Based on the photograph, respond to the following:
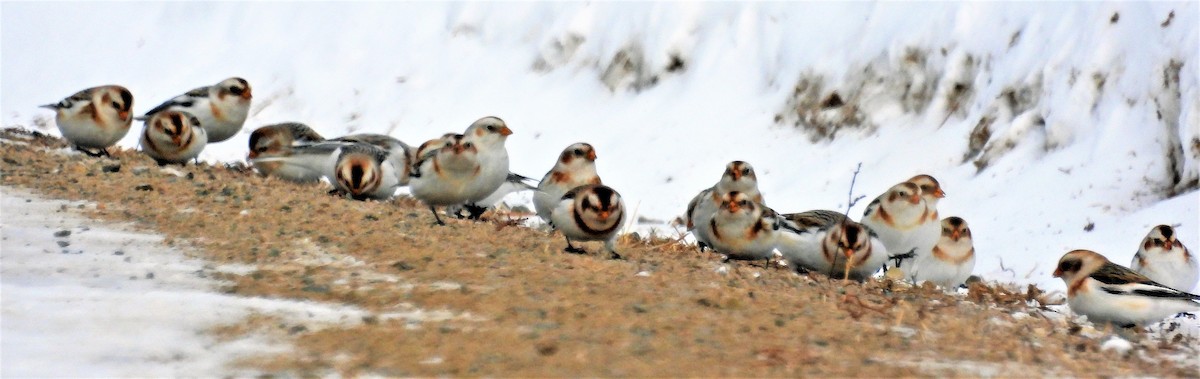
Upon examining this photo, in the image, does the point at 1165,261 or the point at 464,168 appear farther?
the point at 1165,261

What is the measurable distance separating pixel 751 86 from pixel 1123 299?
31.5ft

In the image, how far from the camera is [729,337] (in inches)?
192

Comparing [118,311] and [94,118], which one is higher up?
[94,118]

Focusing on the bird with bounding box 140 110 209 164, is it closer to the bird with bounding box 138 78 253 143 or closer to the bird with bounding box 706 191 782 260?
the bird with bounding box 138 78 253 143

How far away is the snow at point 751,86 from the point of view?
39.5 feet

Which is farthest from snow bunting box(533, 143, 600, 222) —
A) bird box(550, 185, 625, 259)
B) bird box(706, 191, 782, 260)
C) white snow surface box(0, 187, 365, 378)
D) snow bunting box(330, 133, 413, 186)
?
white snow surface box(0, 187, 365, 378)

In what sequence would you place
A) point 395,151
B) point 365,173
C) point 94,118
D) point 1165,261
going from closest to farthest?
1. point 1165,261
2. point 365,173
3. point 395,151
4. point 94,118

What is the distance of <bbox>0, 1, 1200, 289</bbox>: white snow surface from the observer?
12047 mm


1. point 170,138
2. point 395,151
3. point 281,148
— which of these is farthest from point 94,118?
point 395,151

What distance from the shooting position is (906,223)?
338 inches

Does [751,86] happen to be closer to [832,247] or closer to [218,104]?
[218,104]

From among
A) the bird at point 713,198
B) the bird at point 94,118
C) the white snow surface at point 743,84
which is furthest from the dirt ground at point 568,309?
the white snow surface at point 743,84

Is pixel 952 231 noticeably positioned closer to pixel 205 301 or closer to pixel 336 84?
pixel 205 301

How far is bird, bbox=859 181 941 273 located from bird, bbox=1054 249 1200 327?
1248 mm
